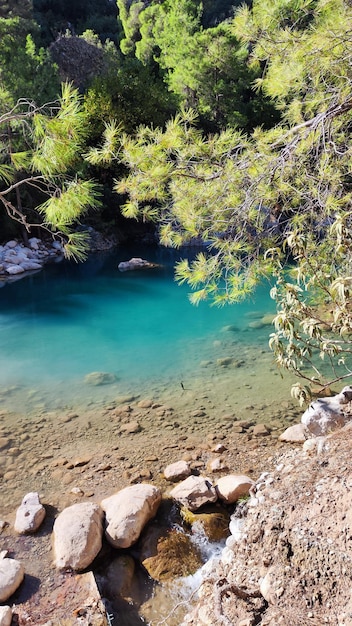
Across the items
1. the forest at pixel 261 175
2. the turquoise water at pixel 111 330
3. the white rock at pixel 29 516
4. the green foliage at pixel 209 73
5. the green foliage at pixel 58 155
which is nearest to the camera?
the green foliage at pixel 58 155

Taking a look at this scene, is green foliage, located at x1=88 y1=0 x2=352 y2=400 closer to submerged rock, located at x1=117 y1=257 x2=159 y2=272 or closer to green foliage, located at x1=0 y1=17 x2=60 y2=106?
submerged rock, located at x1=117 y1=257 x2=159 y2=272

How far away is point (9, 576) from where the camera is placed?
2.42m

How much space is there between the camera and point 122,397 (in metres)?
4.79

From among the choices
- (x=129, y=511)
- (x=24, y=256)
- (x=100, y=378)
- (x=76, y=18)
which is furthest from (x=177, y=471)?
(x=76, y=18)

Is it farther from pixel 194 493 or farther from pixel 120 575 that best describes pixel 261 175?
pixel 120 575

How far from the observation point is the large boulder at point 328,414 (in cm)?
339

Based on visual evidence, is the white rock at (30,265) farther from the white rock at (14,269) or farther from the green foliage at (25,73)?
the green foliage at (25,73)

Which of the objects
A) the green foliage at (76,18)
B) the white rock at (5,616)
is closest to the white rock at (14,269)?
the white rock at (5,616)

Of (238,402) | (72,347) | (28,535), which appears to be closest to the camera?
(28,535)

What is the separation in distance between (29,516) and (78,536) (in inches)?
18.3

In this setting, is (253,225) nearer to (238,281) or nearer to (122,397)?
(238,281)

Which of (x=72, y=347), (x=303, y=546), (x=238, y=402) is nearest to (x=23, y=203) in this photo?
(x=72, y=347)

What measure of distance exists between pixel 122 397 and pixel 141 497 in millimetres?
1912

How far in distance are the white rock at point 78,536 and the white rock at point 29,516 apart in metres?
0.16
